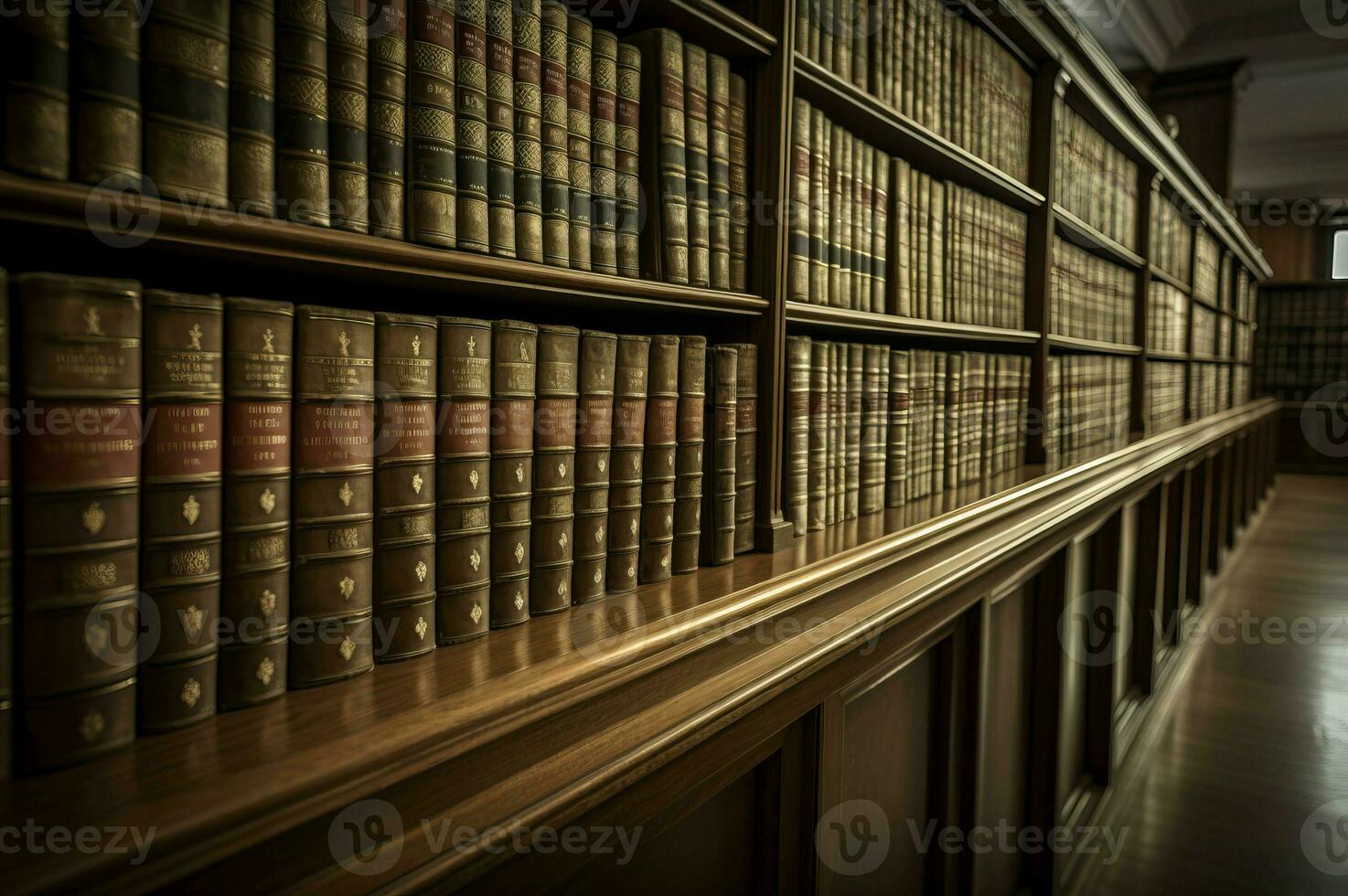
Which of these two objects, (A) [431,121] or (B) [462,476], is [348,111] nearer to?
(A) [431,121]

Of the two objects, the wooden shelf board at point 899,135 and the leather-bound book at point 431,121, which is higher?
the wooden shelf board at point 899,135

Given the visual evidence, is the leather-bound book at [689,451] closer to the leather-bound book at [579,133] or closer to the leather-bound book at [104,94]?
the leather-bound book at [579,133]

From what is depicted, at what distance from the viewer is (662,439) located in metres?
0.92

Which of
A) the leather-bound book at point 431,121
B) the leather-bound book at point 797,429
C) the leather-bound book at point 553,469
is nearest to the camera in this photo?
the leather-bound book at point 431,121

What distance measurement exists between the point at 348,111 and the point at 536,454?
13.8 inches

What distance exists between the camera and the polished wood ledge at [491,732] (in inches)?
18.6

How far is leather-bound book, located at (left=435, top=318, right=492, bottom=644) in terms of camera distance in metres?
0.70

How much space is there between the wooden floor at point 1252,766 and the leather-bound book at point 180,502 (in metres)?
2.25

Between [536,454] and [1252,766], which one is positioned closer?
[536,454]

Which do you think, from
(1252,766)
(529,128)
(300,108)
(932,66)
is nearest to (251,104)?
(300,108)

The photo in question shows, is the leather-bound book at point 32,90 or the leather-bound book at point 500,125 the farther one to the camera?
the leather-bound book at point 500,125

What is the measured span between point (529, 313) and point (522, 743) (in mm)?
594

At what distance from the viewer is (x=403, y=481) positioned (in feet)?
2.21

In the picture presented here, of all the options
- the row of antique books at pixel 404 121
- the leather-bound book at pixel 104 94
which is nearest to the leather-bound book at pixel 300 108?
the row of antique books at pixel 404 121
